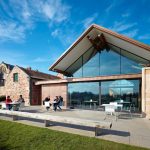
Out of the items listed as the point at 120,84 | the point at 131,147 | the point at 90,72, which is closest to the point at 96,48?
the point at 90,72

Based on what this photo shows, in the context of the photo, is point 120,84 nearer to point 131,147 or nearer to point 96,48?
point 96,48

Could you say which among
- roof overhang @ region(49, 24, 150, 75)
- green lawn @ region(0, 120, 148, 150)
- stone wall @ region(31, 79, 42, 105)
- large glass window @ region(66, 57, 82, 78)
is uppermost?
roof overhang @ region(49, 24, 150, 75)

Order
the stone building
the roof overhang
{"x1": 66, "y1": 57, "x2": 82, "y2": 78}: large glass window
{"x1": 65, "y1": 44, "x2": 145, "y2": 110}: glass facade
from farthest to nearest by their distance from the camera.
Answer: the stone building, {"x1": 66, "y1": 57, "x2": 82, "y2": 78}: large glass window, {"x1": 65, "y1": 44, "x2": 145, "y2": 110}: glass facade, the roof overhang

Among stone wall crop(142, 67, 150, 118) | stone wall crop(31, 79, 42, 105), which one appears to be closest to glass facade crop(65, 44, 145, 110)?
stone wall crop(142, 67, 150, 118)

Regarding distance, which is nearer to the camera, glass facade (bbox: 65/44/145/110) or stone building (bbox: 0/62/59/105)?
glass facade (bbox: 65/44/145/110)

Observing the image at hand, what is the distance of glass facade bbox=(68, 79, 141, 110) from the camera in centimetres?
1636

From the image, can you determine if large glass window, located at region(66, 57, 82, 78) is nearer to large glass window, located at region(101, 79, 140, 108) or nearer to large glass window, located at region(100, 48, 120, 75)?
large glass window, located at region(100, 48, 120, 75)

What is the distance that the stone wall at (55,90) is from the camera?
20.6 meters

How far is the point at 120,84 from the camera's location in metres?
16.9

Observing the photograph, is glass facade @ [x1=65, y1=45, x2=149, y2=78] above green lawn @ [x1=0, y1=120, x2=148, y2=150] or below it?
above

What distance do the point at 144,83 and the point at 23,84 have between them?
16.7m

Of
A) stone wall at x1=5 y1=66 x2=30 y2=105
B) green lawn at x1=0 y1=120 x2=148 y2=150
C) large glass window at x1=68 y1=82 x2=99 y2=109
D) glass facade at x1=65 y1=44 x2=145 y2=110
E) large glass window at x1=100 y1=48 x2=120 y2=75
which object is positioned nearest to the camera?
green lawn at x1=0 y1=120 x2=148 y2=150

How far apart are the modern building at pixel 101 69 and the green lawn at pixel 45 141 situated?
28.8 ft

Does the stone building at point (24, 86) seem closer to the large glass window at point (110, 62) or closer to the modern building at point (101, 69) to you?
the modern building at point (101, 69)
